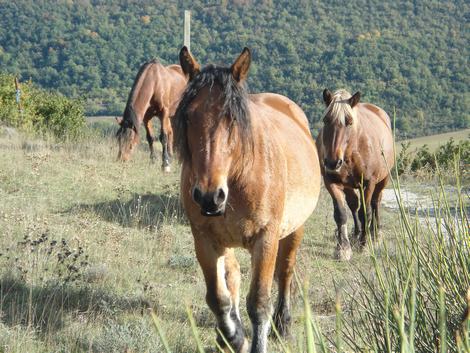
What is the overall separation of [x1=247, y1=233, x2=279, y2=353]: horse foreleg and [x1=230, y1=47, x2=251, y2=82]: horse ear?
1.07m

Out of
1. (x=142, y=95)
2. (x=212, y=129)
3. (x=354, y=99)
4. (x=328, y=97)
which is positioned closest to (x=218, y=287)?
(x=212, y=129)

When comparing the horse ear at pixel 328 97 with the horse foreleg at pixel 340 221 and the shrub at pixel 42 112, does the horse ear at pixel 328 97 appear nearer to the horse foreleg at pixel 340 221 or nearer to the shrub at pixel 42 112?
the horse foreleg at pixel 340 221

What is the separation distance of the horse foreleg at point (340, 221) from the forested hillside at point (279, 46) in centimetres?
1794

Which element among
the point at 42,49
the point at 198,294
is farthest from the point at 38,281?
the point at 42,49

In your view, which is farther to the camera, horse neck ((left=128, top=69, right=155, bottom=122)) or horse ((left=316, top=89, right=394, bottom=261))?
horse neck ((left=128, top=69, right=155, bottom=122))

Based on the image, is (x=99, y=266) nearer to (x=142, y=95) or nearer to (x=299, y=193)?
(x=299, y=193)

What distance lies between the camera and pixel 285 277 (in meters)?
5.23

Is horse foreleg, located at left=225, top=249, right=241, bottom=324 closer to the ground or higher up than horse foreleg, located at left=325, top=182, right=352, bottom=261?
higher up

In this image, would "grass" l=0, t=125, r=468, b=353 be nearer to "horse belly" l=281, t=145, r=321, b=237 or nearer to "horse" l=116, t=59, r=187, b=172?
"horse belly" l=281, t=145, r=321, b=237

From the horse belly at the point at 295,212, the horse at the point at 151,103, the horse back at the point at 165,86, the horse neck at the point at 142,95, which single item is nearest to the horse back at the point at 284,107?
the horse belly at the point at 295,212

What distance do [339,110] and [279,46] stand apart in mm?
36845

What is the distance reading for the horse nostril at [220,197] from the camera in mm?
3438

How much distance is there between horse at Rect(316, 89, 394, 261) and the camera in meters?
7.60

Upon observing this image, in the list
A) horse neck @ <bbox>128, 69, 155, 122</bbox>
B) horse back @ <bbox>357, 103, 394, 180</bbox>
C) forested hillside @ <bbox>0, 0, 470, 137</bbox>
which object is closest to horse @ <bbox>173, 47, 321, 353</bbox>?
horse back @ <bbox>357, 103, 394, 180</bbox>
